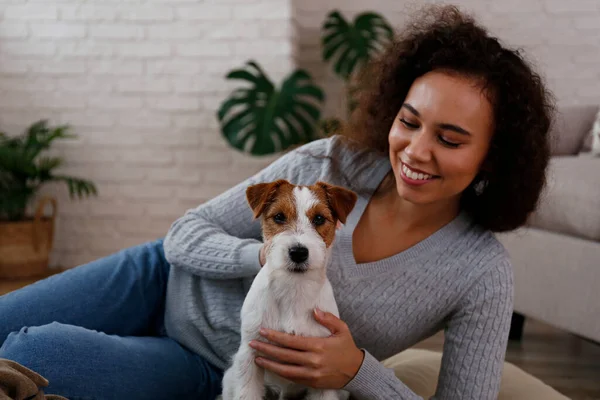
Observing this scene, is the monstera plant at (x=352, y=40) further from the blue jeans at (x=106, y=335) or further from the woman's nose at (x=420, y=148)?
the woman's nose at (x=420, y=148)

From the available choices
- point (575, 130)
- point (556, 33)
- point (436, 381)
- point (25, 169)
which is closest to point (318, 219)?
point (436, 381)

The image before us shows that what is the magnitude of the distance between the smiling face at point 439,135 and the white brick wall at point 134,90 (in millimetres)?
2742

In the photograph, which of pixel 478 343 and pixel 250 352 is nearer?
pixel 250 352

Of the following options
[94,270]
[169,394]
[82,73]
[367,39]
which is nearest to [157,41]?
[82,73]

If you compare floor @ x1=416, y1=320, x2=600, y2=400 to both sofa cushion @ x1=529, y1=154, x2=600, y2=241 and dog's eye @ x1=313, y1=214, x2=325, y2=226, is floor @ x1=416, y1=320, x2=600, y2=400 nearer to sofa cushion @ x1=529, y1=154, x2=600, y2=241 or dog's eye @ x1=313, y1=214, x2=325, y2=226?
sofa cushion @ x1=529, y1=154, x2=600, y2=241

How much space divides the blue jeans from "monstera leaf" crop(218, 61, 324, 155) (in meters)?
2.01

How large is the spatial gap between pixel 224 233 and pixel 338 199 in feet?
1.69

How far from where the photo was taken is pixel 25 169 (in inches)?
149

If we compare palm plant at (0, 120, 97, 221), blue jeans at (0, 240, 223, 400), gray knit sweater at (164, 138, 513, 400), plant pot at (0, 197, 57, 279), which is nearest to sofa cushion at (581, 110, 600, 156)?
gray knit sweater at (164, 138, 513, 400)

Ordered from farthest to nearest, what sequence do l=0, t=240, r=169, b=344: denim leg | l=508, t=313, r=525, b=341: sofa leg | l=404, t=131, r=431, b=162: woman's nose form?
1. l=508, t=313, r=525, b=341: sofa leg
2. l=0, t=240, r=169, b=344: denim leg
3. l=404, t=131, r=431, b=162: woman's nose

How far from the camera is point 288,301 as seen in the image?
1206mm

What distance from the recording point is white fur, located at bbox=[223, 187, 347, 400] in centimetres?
114

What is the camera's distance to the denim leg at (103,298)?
1.62 meters

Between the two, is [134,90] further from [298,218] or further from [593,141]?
[298,218]
